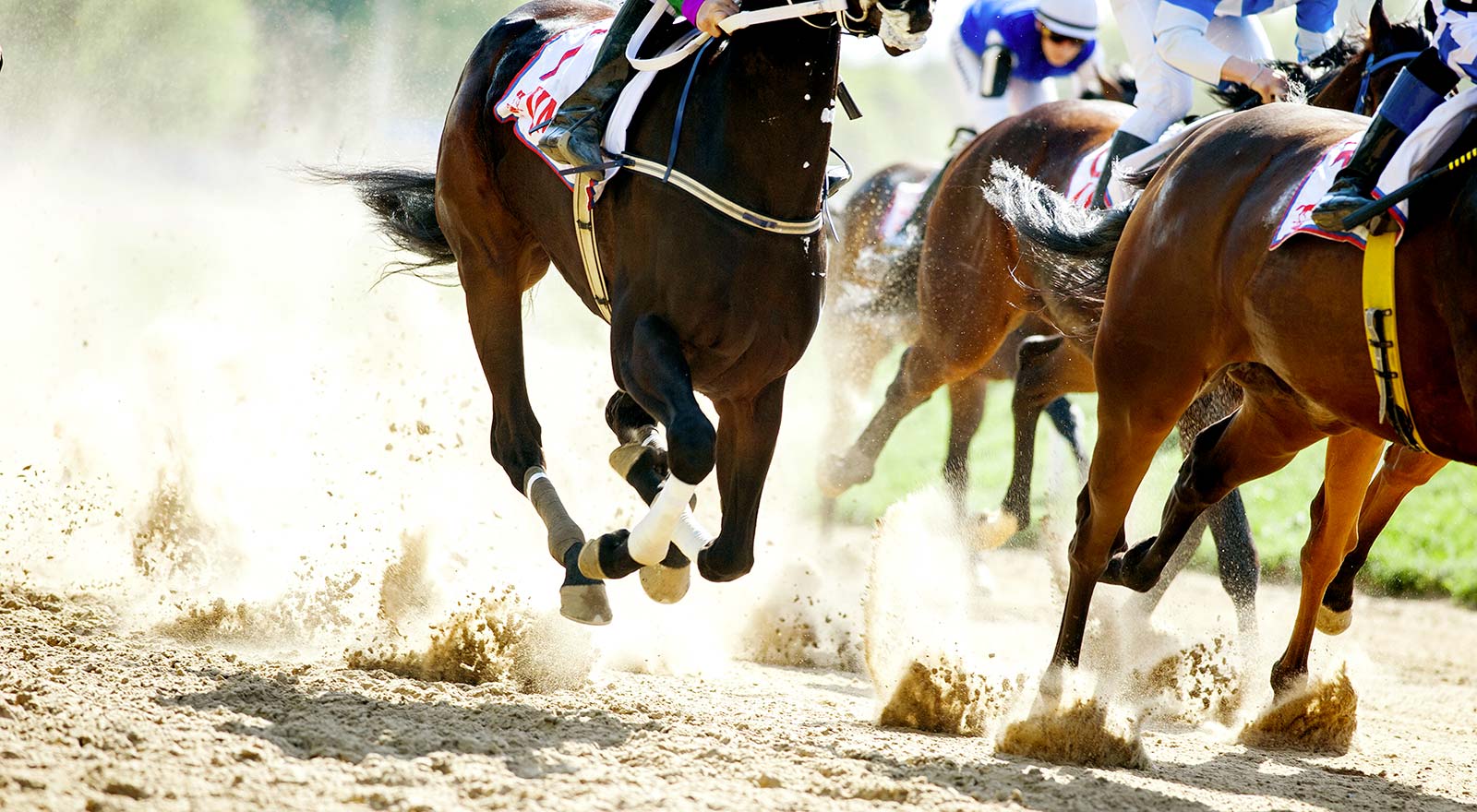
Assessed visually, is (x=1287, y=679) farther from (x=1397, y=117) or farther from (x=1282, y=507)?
(x=1282, y=507)

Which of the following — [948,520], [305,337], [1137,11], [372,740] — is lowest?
[372,740]

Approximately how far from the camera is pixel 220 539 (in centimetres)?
582

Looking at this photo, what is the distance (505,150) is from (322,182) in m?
1.29

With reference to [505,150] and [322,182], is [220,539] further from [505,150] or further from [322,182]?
[505,150]

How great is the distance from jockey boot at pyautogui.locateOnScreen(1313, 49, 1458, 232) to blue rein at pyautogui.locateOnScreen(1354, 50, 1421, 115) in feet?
4.13

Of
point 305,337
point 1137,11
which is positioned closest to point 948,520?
point 1137,11

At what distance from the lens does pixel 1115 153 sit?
236 inches

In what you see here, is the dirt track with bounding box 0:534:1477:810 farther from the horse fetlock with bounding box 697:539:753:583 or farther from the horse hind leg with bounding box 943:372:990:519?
the horse hind leg with bounding box 943:372:990:519

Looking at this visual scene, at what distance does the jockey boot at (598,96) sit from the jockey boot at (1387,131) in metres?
2.04

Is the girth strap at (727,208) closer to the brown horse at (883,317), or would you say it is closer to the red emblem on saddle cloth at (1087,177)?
the red emblem on saddle cloth at (1087,177)

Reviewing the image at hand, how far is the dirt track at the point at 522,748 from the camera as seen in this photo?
124 inches

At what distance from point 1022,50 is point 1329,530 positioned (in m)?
4.17

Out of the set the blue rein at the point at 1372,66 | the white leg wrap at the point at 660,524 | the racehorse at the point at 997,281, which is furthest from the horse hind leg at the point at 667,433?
the blue rein at the point at 1372,66

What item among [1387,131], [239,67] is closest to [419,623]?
[1387,131]
